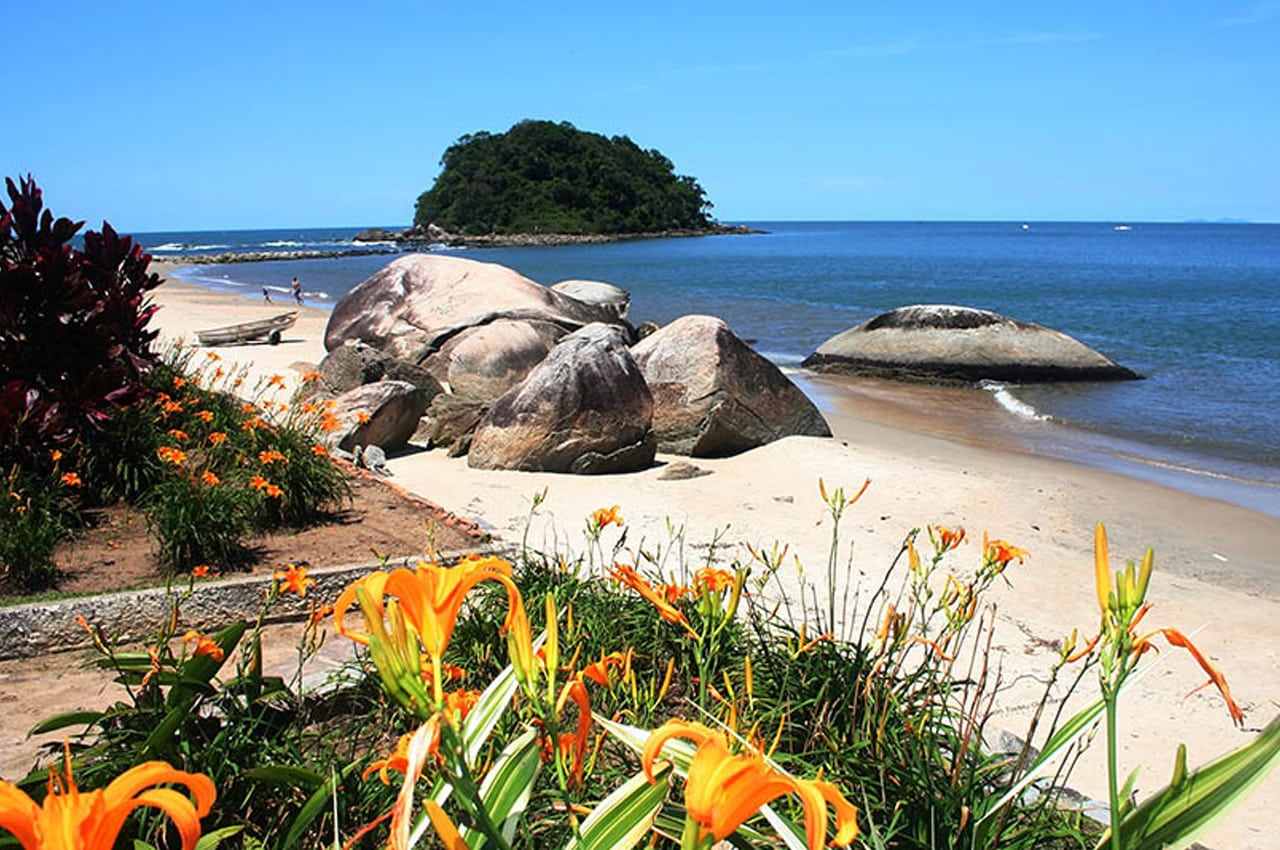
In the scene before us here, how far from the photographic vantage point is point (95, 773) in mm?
2746

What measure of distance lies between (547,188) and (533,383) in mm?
96907

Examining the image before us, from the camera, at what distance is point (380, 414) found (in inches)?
401

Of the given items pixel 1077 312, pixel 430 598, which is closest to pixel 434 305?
pixel 430 598

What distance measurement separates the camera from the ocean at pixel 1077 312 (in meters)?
14.0

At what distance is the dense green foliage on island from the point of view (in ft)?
334

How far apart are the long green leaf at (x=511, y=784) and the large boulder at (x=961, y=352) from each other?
757 inches

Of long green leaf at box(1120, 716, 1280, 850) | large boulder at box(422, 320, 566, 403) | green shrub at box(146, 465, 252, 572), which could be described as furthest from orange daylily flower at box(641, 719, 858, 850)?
large boulder at box(422, 320, 566, 403)

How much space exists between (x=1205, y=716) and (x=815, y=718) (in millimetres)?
2905

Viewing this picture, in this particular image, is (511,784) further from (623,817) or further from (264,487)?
(264,487)

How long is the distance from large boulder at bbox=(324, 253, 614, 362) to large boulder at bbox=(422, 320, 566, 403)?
50cm

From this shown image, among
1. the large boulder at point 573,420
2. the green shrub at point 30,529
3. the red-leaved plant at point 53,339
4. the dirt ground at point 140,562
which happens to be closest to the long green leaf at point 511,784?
the dirt ground at point 140,562

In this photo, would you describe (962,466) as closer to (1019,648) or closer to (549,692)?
(1019,648)

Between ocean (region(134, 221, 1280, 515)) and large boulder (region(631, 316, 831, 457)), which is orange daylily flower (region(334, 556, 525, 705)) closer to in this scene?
large boulder (region(631, 316, 831, 457))

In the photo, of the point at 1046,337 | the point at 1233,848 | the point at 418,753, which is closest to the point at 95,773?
the point at 418,753
